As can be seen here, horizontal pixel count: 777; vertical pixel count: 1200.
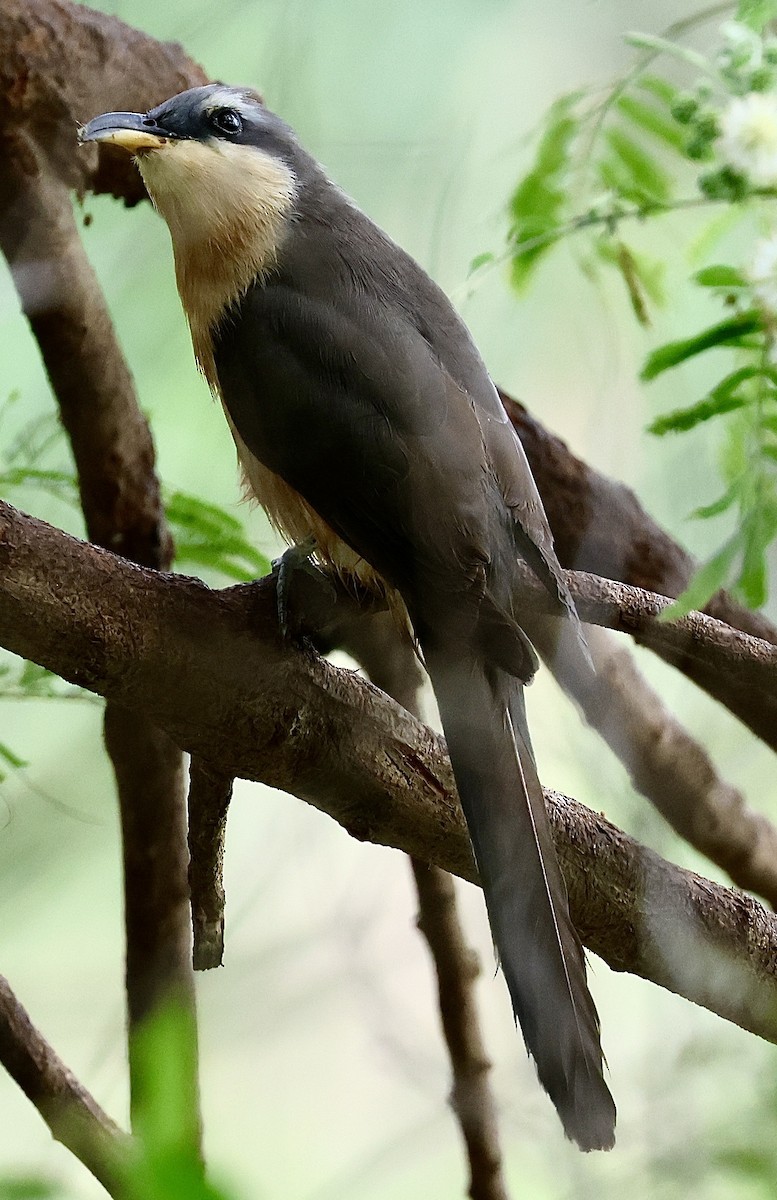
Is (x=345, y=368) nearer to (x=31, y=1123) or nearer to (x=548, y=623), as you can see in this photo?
(x=548, y=623)

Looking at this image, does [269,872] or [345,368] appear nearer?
[345,368]

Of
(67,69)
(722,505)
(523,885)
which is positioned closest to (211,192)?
(67,69)

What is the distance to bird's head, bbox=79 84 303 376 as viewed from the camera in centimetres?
90

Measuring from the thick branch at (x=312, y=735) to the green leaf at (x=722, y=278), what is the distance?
0.38 metres

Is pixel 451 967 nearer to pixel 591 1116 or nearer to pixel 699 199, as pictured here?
pixel 591 1116

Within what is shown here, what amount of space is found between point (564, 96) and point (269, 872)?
0.72m

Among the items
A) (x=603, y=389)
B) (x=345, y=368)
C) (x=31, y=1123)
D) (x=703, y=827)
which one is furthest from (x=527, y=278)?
(x=31, y=1123)

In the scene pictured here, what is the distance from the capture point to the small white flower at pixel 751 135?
812 millimetres

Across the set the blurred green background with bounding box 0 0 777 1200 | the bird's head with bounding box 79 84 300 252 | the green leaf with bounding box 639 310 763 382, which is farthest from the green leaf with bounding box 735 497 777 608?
the bird's head with bounding box 79 84 300 252

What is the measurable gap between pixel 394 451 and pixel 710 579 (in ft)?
0.72

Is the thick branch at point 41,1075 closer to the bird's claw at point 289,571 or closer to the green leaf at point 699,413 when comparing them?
the bird's claw at point 289,571

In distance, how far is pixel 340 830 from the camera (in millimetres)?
1062

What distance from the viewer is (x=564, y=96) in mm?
1031

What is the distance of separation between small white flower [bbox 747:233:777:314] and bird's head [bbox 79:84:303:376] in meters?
0.35
